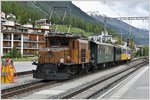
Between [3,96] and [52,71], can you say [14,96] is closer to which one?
[3,96]

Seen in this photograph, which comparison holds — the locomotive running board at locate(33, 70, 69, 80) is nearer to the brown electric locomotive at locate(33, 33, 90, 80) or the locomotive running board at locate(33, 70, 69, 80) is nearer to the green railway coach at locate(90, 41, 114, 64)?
the brown electric locomotive at locate(33, 33, 90, 80)

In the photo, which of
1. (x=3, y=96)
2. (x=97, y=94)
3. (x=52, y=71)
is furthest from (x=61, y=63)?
(x=3, y=96)

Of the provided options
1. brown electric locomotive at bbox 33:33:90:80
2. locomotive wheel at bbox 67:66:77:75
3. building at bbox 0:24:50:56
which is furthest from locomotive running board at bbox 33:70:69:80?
building at bbox 0:24:50:56

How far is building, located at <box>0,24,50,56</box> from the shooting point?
99.8m

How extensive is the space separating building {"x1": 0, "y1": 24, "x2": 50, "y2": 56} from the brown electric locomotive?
7278cm

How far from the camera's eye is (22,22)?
139 meters

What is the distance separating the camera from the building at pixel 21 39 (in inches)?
3927

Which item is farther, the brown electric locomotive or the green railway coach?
the green railway coach

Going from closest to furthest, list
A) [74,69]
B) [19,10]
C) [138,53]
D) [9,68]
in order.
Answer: [9,68] < [74,69] < [138,53] < [19,10]

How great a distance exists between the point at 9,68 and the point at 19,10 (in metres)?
143

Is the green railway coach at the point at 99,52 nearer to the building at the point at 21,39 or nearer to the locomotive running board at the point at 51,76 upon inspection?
the locomotive running board at the point at 51,76

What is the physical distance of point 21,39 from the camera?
105875mm

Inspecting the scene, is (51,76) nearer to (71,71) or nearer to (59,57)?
(59,57)

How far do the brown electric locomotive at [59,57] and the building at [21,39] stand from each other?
7278 cm
